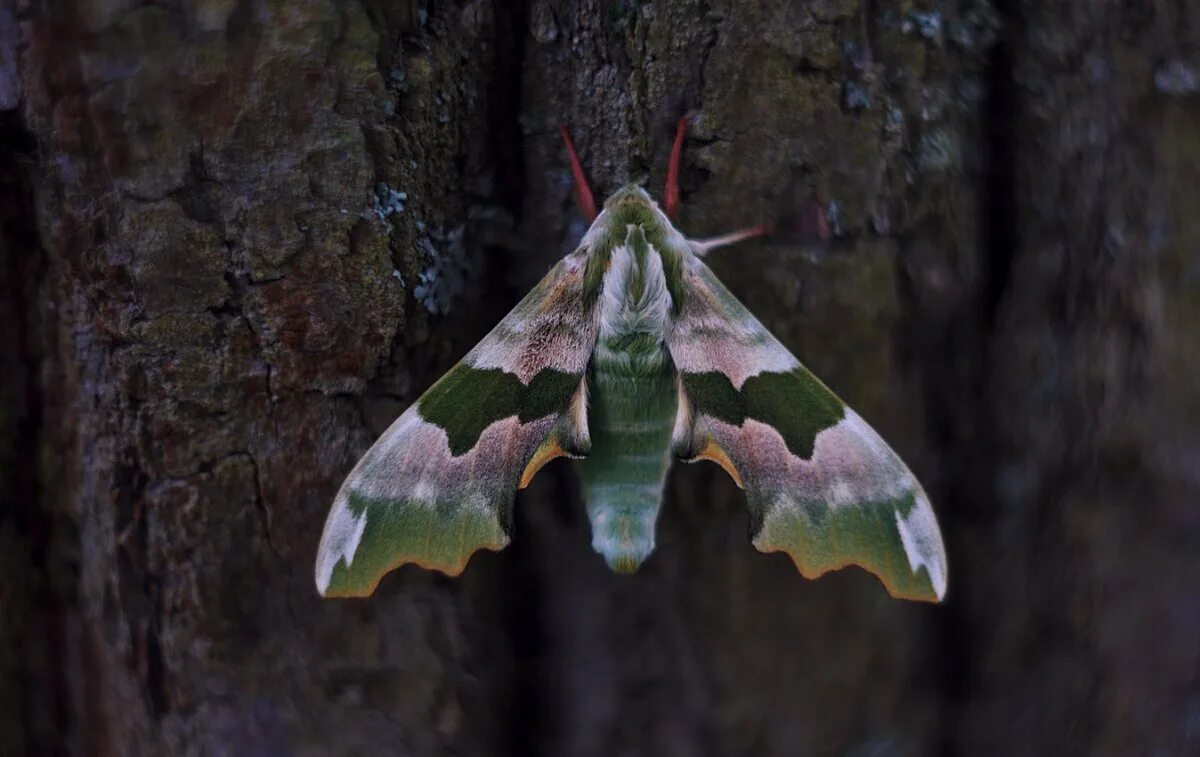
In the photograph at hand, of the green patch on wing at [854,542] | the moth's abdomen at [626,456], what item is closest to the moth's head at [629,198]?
the moth's abdomen at [626,456]

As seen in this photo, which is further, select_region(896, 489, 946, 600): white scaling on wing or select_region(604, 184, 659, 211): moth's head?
select_region(604, 184, 659, 211): moth's head

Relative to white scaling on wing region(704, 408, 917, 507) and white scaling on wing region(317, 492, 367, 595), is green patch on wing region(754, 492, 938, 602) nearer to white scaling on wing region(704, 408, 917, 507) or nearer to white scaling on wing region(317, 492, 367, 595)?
white scaling on wing region(704, 408, 917, 507)

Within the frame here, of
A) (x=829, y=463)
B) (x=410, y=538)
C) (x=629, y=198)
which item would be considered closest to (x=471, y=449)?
(x=410, y=538)

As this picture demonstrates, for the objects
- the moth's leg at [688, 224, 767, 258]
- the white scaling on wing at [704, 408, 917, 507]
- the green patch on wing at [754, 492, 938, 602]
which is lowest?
the green patch on wing at [754, 492, 938, 602]

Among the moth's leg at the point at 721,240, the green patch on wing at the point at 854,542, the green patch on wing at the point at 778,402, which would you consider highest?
the moth's leg at the point at 721,240

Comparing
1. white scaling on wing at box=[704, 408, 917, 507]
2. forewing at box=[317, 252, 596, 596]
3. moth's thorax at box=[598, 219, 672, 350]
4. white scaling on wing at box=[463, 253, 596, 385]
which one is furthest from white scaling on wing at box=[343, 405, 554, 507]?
white scaling on wing at box=[704, 408, 917, 507]

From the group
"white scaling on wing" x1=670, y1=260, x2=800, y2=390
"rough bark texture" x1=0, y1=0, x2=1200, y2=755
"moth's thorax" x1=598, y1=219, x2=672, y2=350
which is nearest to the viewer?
"rough bark texture" x1=0, y1=0, x2=1200, y2=755

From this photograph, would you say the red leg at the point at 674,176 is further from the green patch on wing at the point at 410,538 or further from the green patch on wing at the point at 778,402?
the green patch on wing at the point at 410,538

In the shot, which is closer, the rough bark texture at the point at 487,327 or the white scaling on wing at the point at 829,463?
the rough bark texture at the point at 487,327
